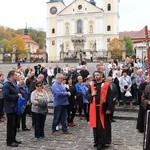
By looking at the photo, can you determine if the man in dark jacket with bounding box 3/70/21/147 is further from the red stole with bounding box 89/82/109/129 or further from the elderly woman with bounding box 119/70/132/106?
the elderly woman with bounding box 119/70/132/106

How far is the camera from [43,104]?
10.3m

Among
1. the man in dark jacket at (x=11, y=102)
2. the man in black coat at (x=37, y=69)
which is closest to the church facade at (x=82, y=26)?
the man in black coat at (x=37, y=69)

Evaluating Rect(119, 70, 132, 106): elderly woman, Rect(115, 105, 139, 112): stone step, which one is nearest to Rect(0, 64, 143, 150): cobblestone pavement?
Rect(115, 105, 139, 112): stone step

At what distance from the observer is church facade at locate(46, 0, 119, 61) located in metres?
89.9

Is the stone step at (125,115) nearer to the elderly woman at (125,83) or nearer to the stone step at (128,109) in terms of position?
the stone step at (128,109)

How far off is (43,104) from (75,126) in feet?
8.69

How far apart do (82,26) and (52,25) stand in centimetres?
791

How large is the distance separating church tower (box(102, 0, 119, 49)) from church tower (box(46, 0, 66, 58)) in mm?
11802

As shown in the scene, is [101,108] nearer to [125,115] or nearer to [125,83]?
[125,115]

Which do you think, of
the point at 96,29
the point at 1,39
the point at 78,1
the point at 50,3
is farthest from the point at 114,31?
the point at 1,39

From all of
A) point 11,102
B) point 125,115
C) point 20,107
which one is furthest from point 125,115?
point 11,102

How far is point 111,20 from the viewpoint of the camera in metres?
90.5

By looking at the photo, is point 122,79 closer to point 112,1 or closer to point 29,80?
point 29,80

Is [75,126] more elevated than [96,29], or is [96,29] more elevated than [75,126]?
[96,29]
